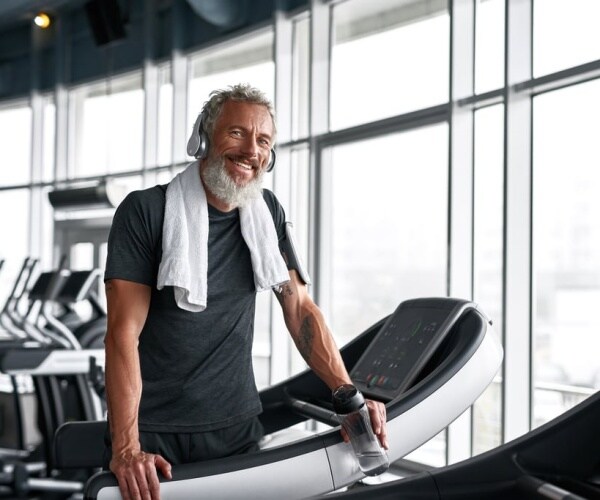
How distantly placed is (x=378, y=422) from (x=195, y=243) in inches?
22.0

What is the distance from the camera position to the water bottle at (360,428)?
182cm

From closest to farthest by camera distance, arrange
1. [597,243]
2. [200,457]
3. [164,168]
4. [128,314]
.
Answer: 1. [128,314]
2. [200,457]
3. [597,243]
4. [164,168]

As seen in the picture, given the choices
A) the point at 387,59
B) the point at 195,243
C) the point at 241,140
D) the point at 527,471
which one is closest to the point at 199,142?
the point at 241,140

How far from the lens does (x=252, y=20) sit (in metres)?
6.84

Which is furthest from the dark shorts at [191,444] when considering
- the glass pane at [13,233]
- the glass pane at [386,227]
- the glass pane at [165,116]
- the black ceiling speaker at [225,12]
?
the glass pane at [13,233]

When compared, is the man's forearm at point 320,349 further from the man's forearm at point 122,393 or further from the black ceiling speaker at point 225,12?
the black ceiling speaker at point 225,12

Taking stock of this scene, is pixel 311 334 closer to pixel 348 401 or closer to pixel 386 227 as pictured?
pixel 348 401

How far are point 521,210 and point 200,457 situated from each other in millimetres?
2943

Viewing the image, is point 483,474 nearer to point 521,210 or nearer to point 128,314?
point 128,314

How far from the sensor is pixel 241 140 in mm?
1988

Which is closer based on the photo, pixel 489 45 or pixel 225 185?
pixel 225 185

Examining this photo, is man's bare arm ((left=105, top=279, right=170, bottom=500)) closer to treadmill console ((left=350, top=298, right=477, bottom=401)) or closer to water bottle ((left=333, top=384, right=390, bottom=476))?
water bottle ((left=333, top=384, right=390, bottom=476))

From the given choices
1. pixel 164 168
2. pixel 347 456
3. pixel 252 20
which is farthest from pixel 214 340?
pixel 164 168

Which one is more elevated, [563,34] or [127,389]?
[563,34]
